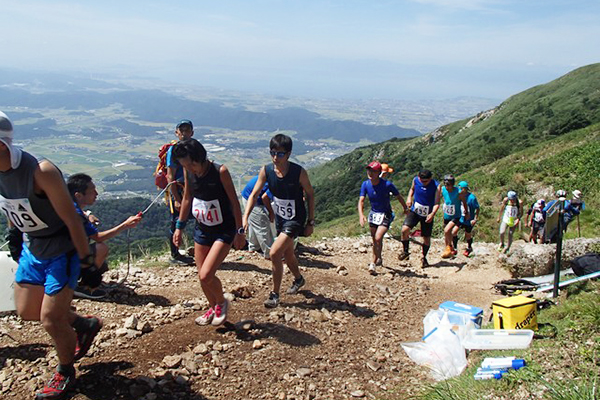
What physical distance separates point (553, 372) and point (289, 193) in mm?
3421

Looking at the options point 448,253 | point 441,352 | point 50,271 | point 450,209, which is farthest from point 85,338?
point 448,253

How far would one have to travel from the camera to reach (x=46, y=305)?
351 cm

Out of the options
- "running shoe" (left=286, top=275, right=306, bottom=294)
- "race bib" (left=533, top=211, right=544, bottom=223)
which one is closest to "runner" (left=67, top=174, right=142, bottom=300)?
"running shoe" (left=286, top=275, right=306, bottom=294)

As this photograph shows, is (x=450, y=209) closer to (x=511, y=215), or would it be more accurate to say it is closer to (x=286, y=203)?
(x=511, y=215)

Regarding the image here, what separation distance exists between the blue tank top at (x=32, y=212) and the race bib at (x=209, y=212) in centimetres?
149

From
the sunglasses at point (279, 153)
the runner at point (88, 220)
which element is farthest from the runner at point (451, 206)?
the runner at point (88, 220)

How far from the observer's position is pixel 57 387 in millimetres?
3672

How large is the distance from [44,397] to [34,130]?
139094 millimetres

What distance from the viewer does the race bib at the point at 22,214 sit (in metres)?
3.38

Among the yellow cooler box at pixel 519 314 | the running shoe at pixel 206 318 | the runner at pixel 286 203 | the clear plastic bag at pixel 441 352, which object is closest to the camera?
the clear plastic bag at pixel 441 352

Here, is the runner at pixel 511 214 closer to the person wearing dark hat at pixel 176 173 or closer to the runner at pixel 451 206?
the runner at pixel 451 206

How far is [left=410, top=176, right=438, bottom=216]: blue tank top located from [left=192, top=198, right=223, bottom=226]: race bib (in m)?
5.08

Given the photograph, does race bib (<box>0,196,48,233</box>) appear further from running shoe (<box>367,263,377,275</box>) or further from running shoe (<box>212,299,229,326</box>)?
running shoe (<box>367,263,377,275</box>)

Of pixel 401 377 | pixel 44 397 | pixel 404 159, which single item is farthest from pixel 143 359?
pixel 404 159
